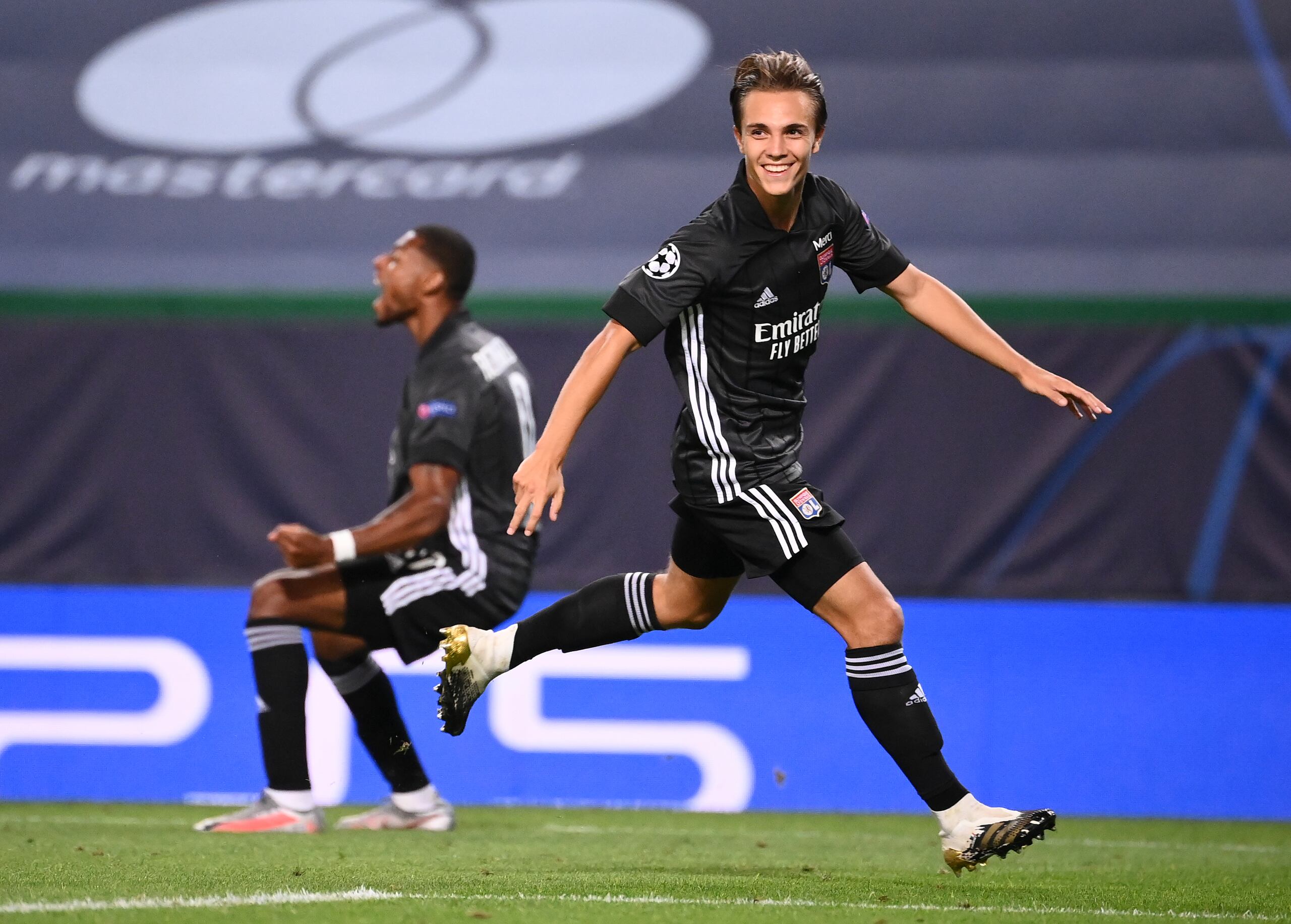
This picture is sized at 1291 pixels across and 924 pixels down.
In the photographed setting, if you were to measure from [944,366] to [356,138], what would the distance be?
12.3ft

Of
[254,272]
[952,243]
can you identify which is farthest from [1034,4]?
[254,272]

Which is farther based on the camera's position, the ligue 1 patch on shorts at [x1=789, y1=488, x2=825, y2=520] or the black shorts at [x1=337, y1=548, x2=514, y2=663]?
the black shorts at [x1=337, y1=548, x2=514, y2=663]

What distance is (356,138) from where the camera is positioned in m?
9.49

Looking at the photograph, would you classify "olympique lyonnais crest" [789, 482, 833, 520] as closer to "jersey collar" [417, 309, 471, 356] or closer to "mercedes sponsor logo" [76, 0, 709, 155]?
"jersey collar" [417, 309, 471, 356]

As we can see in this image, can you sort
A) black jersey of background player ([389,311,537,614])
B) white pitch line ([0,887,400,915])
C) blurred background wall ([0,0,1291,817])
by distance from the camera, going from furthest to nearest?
blurred background wall ([0,0,1291,817])
black jersey of background player ([389,311,537,614])
white pitch line ([0,887,400,915])

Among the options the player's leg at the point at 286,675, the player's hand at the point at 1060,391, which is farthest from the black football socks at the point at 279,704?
the player's hand at the point at 1060,391

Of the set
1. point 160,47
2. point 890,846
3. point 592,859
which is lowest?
point 890,846

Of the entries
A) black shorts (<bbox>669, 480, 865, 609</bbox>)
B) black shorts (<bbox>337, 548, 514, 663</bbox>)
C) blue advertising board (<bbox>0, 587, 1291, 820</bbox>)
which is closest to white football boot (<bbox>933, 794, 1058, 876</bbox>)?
black shorts (<bbox>669, 480, 865, 609</bbox>)

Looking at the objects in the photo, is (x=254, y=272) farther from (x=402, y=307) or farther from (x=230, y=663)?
(x=402, y=307)

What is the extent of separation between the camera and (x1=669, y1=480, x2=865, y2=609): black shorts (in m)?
4.23

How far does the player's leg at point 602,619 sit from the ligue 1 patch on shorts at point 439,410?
1279 mm

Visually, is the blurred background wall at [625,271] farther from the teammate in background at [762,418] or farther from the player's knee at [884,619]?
the player's knee at [884,619]

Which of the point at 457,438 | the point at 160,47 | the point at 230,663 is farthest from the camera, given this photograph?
the point at 160,47

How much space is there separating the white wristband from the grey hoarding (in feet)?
11.4
